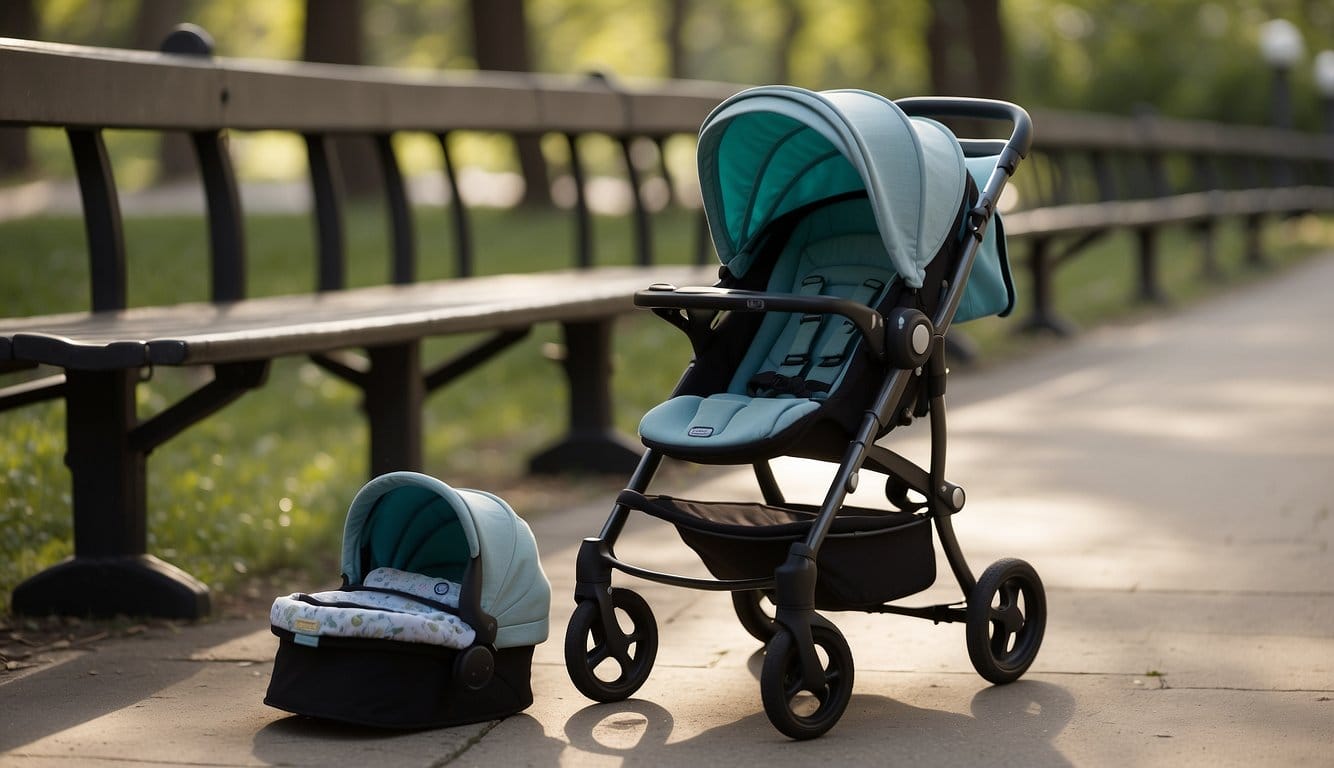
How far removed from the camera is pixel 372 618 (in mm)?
3811

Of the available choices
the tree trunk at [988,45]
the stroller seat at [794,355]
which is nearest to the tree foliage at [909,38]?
the tree trunk at [988,45]

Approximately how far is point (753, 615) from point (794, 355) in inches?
26.8

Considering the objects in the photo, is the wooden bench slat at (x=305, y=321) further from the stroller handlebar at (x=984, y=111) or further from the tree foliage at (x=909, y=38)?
the tree foliage at (x=909, y=38)

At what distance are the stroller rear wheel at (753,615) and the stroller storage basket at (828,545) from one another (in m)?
0.32

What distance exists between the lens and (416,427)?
600cm

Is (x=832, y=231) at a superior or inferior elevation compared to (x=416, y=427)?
superior

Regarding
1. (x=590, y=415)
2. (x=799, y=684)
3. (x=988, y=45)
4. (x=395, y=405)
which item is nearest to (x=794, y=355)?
(x=799, y=684)

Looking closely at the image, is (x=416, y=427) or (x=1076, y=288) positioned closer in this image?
(x=416, y=427)

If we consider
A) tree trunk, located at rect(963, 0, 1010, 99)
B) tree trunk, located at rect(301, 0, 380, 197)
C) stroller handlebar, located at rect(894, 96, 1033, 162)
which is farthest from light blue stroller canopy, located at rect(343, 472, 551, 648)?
tree trunk, located at rect(963, 0, 1010, 99)

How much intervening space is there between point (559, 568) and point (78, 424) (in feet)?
5.11

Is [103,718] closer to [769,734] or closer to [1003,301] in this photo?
[769,734]

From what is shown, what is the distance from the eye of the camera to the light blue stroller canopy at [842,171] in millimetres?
4121

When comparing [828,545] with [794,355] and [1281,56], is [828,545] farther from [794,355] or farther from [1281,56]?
[1281,56]

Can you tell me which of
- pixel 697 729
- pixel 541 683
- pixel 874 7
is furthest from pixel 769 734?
pixel 874 7
